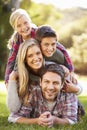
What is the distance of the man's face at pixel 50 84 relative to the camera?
201 inches

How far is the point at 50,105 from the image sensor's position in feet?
17.3

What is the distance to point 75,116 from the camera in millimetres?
5340

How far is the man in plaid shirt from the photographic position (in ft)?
16.9

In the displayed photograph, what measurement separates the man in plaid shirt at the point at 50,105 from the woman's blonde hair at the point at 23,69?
0.09 meters

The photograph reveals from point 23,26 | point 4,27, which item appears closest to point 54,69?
point 23,26

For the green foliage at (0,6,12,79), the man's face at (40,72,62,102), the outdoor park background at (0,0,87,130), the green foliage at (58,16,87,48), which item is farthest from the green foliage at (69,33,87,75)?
the man's face at (40,72,62,102)

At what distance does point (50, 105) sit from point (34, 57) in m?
0.53

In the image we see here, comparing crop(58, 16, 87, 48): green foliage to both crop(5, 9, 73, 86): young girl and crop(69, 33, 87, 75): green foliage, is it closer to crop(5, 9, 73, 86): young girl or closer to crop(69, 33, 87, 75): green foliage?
crop(69, 33, 87, 75): green foliage

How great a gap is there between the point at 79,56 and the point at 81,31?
188cm

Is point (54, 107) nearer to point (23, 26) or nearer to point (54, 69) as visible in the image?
point (54, 69)

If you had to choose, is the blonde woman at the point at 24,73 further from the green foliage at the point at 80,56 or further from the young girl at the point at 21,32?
the green foliage at the point at 80,56

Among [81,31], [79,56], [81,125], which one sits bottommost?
[81,125]

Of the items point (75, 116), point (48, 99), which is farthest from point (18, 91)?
point (75, 116)

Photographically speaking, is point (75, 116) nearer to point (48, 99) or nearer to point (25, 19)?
point (48, 99)
